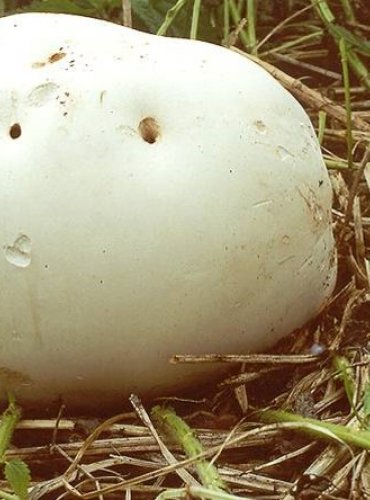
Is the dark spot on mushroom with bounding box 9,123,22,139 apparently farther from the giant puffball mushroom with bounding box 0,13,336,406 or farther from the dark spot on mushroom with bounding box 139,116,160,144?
the dark spot on mushroom with bounding box 139,116,160,144

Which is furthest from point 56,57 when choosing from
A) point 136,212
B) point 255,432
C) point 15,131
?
point 255,432

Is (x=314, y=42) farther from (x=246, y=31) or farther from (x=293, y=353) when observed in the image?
(x=293, y=353)

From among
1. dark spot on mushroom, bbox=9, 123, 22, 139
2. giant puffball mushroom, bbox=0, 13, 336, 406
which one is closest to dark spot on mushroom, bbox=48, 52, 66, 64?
giant puffball mushroom, bbox=0, 13, 336, 406

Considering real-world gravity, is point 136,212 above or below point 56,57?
below

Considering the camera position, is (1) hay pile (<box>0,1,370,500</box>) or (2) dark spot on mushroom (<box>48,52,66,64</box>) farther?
(2) dark spot on mushroom (<box>48,52,66,64</box>)

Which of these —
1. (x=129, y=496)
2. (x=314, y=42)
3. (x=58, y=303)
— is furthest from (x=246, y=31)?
(x=129, y=496)

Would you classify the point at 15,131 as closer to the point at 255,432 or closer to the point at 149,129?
the point at 149,129
